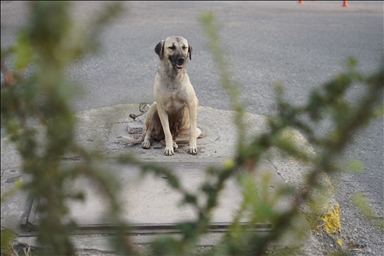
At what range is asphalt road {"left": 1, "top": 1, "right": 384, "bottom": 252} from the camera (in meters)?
6.61

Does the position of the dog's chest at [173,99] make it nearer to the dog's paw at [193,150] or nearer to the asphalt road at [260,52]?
the dog's paw at [193,150]

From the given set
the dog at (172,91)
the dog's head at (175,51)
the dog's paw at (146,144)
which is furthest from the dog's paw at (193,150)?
the dog's head at (175,51)

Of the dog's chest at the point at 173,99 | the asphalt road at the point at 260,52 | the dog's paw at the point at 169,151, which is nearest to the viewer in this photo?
the dog's paw at the point at 169,151

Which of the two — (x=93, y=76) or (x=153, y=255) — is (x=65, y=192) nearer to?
(x=153, y=255)

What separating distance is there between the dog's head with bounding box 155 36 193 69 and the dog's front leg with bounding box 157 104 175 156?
1.41 ft

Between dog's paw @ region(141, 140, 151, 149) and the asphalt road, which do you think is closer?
dog's paw @ region(141, 140, 151, 149)

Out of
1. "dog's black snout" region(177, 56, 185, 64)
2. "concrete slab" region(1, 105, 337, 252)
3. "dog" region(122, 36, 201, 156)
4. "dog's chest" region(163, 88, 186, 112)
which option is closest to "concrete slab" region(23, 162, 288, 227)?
"concrete slab" region(1, 105, 337, 252)

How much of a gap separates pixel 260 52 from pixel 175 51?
457 centimetres

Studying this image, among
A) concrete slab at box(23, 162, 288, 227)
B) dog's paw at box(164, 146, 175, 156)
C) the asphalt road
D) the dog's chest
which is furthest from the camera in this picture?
the asphalt road

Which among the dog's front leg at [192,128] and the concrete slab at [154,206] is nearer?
the concrete slab at [154,206]

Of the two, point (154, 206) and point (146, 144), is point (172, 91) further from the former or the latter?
point (154, 206)

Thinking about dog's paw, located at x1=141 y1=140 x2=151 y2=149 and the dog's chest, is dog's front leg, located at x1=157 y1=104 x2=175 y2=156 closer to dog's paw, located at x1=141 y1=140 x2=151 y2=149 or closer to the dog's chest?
the dog's chest

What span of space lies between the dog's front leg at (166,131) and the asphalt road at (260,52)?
3.18 ft

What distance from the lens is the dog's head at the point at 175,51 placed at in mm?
5266
